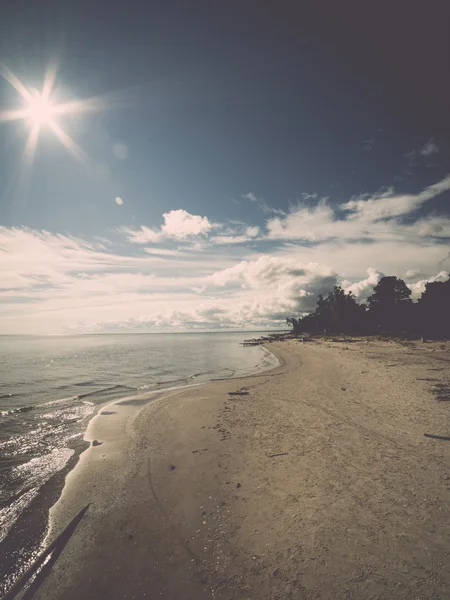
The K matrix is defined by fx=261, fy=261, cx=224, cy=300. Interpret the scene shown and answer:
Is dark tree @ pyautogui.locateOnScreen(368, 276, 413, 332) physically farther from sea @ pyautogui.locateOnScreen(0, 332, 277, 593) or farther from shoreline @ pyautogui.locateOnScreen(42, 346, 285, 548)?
shoreline @ pyautogui.locateOnScreen(42, 346, 285, 548)

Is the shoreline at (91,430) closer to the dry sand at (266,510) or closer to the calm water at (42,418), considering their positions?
the dry sand at (266,510)

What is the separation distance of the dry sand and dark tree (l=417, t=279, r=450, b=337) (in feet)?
212

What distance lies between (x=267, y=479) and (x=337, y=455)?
2.68m

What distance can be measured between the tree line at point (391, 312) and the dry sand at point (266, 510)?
6196cm

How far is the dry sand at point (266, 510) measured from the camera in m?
4.58

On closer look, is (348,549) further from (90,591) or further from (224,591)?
(90,591)

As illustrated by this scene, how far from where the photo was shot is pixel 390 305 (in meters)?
79.3

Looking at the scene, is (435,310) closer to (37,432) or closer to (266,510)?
(266,510)

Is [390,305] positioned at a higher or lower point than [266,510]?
higher

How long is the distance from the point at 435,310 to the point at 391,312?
47.6ft

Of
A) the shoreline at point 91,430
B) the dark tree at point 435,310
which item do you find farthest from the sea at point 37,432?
the dark tree at point 435,310

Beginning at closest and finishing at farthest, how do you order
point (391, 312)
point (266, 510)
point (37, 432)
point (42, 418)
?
point (266, 510) < point (37, 432) < point (42, 418) < point (391, 312)

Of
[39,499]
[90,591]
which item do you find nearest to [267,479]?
[90,591]

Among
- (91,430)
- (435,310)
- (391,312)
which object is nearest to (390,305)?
(391,312)
